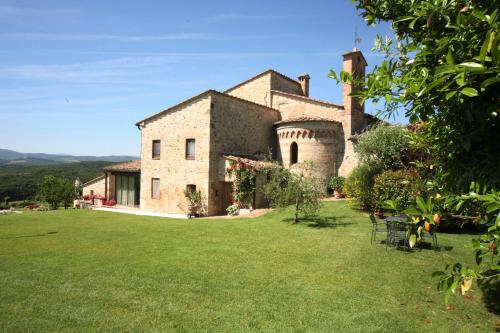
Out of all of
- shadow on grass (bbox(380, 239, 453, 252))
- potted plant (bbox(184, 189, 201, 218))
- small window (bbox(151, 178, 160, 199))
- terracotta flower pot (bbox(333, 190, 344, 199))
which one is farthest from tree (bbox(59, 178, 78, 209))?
shadow on grass (bbox(380, 239, 453, 252))

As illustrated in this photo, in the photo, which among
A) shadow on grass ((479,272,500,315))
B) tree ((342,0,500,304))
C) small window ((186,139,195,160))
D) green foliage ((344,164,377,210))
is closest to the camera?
tree ((342,0,500,304))

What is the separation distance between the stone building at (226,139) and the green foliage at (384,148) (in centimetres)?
460

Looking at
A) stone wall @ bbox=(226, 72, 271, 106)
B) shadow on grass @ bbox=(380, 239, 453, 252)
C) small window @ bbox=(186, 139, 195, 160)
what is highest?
stone wall @ bbox=(226, 72, 271, 106)

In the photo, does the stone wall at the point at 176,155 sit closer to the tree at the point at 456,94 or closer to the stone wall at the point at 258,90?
the stone wall at the point at 258,90

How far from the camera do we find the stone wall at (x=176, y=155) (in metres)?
19.8

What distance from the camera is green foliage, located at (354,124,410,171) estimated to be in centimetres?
Answer: 1628

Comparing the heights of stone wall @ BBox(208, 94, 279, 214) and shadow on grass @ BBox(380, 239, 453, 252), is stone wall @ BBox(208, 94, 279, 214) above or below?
above

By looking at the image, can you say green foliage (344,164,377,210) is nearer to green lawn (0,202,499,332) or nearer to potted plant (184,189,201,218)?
green lawn (0,202,499,332)

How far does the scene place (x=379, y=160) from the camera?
16.8 m

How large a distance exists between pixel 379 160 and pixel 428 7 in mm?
14775

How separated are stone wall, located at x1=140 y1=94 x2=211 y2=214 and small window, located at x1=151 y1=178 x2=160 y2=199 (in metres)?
0.23

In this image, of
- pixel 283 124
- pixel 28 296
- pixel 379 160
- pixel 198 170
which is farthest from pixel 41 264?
pixel 283 124

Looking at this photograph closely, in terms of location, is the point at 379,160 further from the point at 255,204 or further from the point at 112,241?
the point at 112,241

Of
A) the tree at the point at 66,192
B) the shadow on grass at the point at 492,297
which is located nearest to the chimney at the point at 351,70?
the shadow on grass at the point at 492,297
